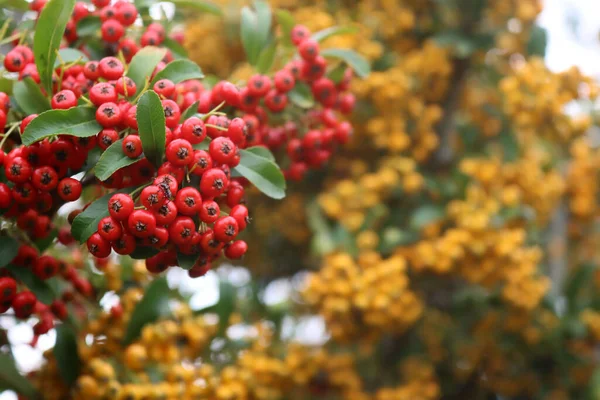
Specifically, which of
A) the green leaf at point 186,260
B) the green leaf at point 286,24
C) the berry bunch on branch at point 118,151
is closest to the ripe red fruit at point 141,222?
the berry bunch on branch at point 118,151

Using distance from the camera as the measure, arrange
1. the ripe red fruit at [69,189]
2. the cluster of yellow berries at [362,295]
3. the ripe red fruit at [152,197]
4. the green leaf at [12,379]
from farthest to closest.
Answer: the cluster of yellow berries at [362,295] < the green leaf at [12,379] < the ripe red fruit at [69,189] < the ripe red fruit at [152,197]

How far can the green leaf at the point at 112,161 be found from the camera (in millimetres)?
1138

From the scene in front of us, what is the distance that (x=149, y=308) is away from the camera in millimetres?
1834

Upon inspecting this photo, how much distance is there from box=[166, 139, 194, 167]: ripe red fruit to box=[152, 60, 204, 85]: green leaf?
22 cm

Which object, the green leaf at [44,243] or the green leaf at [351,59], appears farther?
the green leaf at [351,59]

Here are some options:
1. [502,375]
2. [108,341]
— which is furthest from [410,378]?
[108,341]

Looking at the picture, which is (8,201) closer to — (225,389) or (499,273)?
(225,389)

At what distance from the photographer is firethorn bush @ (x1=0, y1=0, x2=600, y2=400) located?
124cm

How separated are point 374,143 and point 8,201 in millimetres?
1663

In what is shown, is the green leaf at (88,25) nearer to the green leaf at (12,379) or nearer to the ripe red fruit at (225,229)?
the ripe red fruit at (225,229)

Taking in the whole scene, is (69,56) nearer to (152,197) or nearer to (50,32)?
(50,32)

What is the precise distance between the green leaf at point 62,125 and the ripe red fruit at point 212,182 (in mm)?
233

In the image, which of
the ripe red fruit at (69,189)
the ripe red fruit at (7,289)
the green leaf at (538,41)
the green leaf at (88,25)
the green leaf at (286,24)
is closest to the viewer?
the ripe red fruit at (69,189)

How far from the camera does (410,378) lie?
260 centimetres
